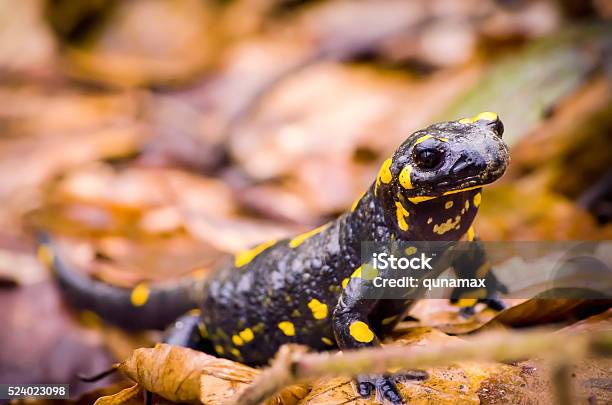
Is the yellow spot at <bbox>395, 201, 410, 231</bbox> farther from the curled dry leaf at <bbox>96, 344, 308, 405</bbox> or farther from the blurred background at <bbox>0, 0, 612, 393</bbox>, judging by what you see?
the blurred background at <bbox>0, 0, 612, 393</bbox>

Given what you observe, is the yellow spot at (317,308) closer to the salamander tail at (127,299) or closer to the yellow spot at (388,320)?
the yellow spot at (388,320)

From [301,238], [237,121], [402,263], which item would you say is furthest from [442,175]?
[237,121]

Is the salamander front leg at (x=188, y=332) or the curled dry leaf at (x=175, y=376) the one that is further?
the salamander front leg at (x=188, y=332)

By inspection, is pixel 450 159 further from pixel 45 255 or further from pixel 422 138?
pixel 45 255

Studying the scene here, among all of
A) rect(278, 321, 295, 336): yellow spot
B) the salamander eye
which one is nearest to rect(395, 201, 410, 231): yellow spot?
the salamander eye

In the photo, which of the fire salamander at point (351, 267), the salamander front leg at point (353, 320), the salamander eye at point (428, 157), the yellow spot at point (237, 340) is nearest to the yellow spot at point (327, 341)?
the fire salamander at point (351, 267)
